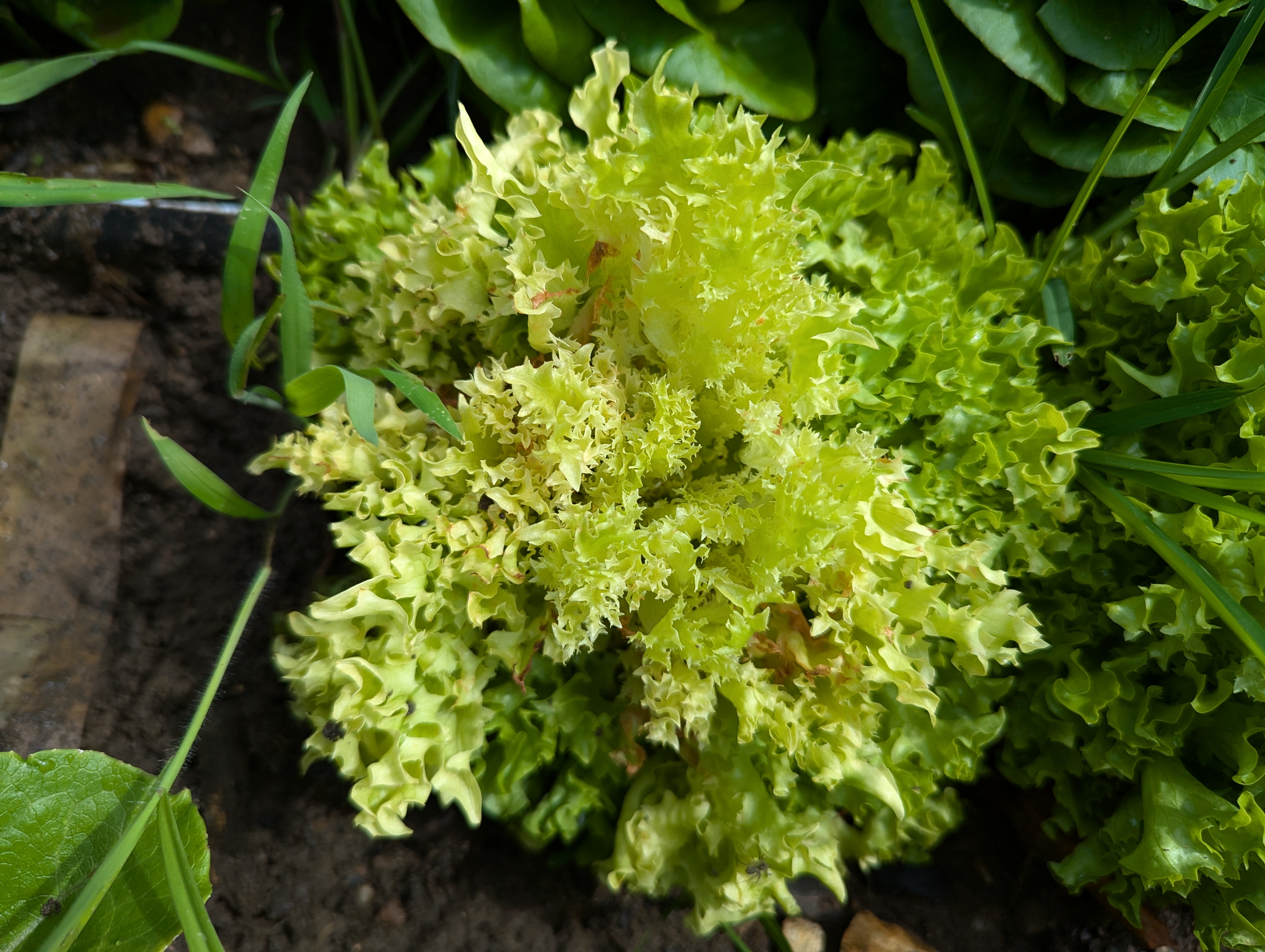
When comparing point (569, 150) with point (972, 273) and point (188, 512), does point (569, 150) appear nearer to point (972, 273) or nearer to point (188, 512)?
point (972, 273)

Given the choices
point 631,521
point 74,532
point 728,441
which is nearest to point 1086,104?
point 728,441

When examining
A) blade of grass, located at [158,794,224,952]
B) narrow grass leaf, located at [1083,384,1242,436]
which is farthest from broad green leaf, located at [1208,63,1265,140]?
blade of grass, located at [158,794,224,952]

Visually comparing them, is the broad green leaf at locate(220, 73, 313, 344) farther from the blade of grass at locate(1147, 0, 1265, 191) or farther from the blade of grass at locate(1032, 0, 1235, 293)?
the blade of grass at locate(1147, 0, 1265, 191)

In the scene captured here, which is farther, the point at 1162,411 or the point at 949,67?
the point at 949,67

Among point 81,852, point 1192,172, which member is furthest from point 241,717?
point 1192,172

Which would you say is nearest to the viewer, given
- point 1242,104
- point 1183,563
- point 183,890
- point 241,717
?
point 183,890

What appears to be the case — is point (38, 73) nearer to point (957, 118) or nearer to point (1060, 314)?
point (957, 118)
